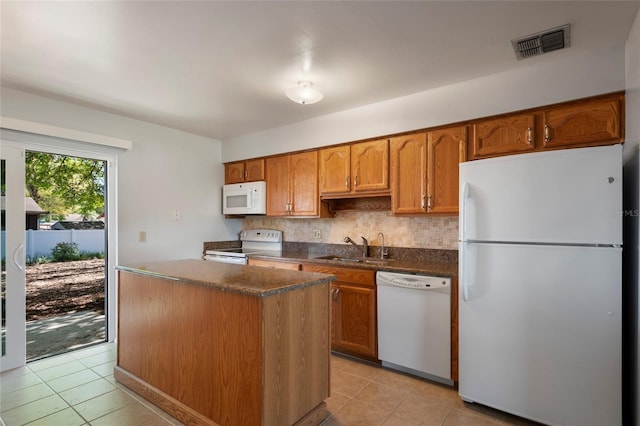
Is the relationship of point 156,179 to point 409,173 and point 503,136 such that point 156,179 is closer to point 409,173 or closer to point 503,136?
point 409,173

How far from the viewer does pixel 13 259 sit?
2.77 m

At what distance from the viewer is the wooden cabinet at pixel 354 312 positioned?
2795 millimetres

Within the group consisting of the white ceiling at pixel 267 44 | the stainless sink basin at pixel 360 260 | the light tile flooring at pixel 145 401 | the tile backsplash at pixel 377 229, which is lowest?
the light tile flooring at pixel 145 401

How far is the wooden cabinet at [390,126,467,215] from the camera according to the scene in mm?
2617

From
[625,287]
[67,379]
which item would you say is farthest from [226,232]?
[625,287]

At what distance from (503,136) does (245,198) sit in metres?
2.88

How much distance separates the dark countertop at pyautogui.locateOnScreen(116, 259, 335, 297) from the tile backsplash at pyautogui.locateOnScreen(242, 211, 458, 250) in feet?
4.53

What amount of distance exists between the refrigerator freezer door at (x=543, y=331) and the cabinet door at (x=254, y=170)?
2621 millimetres

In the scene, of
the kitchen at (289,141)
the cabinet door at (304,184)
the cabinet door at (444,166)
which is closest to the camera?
the kitchen at (289,141)

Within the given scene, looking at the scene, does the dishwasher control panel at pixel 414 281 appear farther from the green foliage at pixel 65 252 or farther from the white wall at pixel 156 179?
the green foliage at pixel 65 252

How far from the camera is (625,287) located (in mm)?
1965

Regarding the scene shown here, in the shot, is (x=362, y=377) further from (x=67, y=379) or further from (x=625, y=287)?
(x=67, y=379)

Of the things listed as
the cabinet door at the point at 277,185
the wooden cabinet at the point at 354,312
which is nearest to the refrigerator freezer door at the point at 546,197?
the wooden cabinet at the point at 354,312

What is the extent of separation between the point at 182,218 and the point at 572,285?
3.78m
